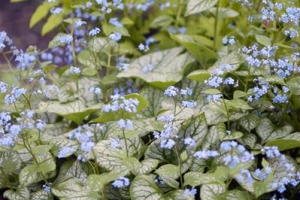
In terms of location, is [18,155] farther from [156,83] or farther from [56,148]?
[156,83]

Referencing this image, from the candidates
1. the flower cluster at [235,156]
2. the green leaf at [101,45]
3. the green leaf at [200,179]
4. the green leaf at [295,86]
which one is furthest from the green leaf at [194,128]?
the green leaf at [101,45]

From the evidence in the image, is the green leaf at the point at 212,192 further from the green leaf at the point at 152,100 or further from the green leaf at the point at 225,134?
the green leaf at the point at 152,100

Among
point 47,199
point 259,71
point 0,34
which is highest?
point 0,34

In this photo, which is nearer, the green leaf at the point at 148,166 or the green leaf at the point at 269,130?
the green leaf at the point at 148,166

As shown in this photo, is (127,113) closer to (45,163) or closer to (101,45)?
(45,163)

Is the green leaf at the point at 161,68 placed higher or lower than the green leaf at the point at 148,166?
higher

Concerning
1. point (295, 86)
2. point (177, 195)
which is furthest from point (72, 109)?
point (295, 86)

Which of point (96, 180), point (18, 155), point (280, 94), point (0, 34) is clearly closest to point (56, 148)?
point (18, 155)
